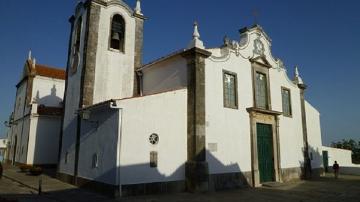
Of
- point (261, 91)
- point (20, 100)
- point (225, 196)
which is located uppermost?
point (20, 100)

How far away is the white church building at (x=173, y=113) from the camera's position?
11.1 m

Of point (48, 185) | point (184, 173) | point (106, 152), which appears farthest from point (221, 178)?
point (48, 185)

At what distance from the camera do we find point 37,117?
71.2 feet

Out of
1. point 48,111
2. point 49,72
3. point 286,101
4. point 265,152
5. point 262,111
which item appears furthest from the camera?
point 49,72

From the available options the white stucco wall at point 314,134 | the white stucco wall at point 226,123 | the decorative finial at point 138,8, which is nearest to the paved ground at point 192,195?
the white stucco wall at point 226,123

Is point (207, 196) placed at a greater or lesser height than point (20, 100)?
lesser

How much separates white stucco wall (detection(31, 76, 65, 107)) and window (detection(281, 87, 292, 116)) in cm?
1853

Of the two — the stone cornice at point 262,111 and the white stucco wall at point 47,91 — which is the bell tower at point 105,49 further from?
the white stucco wall at point 47,91

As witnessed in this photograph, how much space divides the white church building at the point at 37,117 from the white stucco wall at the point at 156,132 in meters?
13.5

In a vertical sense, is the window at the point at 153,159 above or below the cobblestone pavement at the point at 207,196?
above

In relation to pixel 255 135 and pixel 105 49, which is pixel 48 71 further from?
pixel 255 135

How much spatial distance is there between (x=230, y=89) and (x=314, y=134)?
34.6 feet

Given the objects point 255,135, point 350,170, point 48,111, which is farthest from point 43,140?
point 350,170

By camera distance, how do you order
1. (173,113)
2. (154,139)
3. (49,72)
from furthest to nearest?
(49,72) → (173,113) → (154,139)
